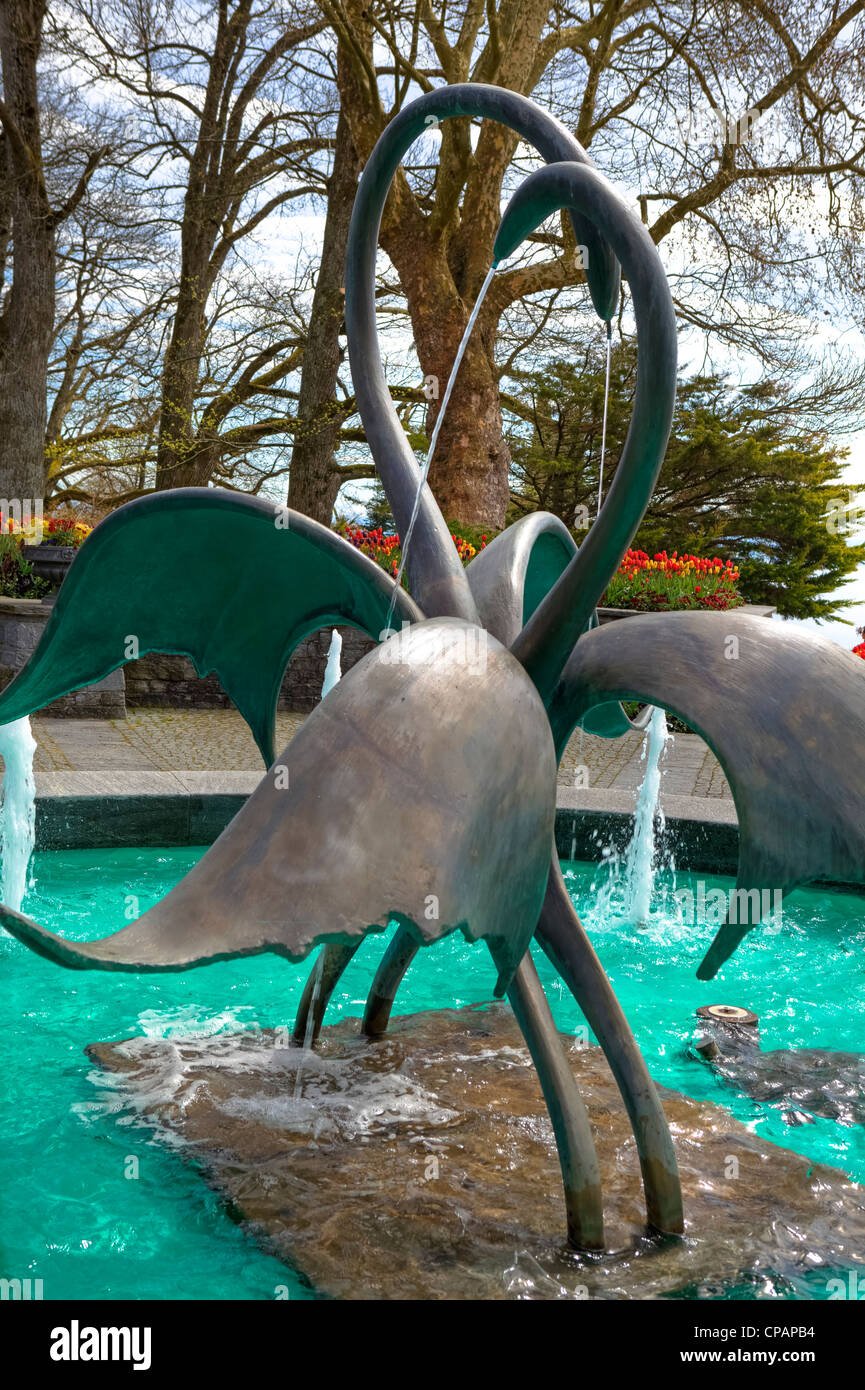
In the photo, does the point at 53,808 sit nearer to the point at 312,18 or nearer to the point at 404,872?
the point at 404,872

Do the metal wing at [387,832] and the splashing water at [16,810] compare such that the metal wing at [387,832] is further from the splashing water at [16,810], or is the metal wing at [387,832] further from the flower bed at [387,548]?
the flower bed at [387,548]

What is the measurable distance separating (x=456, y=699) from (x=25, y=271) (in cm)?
1693

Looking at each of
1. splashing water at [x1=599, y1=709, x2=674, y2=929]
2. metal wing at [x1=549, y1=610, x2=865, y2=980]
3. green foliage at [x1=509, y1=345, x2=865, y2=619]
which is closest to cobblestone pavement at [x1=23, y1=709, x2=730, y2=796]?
splashing water at [x1=599, y1=709, x2=674, y2=929]

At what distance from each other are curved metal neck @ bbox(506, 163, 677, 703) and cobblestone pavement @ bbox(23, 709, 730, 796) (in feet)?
17.7

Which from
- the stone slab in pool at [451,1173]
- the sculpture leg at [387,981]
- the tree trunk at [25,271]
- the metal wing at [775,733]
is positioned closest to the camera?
A: the metal wing at [775,733]

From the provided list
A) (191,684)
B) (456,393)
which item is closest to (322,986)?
(191,684)

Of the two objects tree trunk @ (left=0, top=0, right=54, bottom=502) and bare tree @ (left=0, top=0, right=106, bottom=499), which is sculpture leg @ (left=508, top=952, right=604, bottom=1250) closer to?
tree trunk @ (left=0, top=0, right=54, bottom=502)

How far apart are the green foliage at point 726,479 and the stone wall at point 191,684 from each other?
16.4 meters

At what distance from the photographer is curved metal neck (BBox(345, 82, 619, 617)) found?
2969 mm

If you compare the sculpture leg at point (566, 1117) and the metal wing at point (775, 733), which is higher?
the metal wing at point (775, 733)

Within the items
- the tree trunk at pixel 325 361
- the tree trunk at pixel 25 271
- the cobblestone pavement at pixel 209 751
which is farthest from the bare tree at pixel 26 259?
the cobblestone pavement at pixel 209 751

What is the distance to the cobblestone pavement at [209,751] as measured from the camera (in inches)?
359

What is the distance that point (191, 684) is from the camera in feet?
42.7
